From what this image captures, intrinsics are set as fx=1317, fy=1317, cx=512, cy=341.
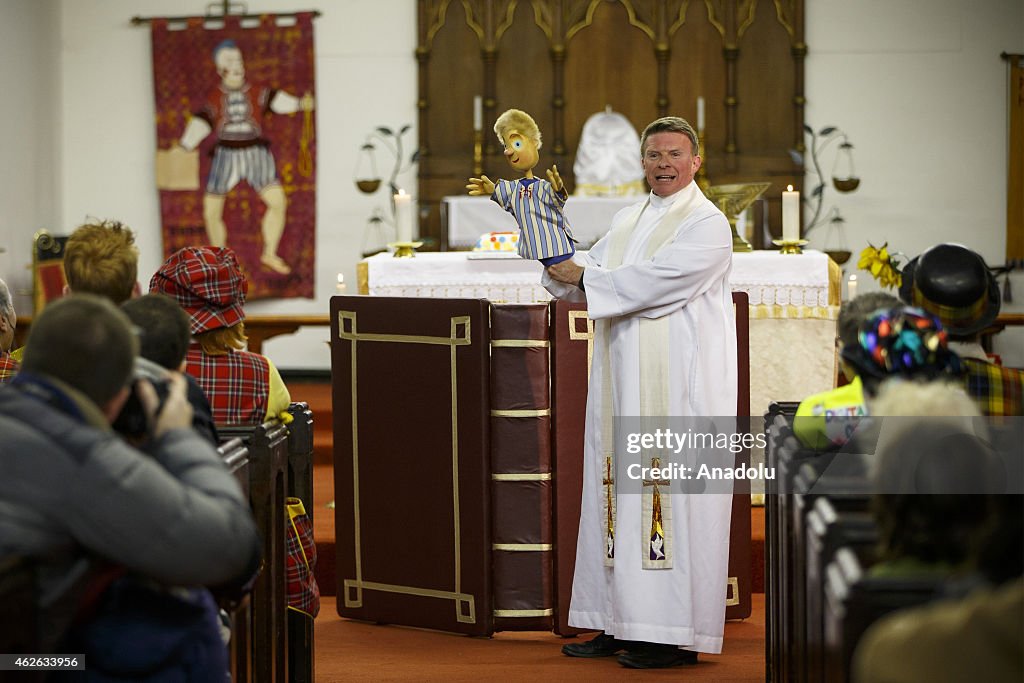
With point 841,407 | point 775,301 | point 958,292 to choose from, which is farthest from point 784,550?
point 775,301

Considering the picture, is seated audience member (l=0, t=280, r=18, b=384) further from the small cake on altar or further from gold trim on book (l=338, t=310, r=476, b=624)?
the small cake on altar

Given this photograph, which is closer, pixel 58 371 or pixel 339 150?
pixel 58 371

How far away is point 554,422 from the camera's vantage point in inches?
195

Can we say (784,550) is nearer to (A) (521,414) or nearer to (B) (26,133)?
(A) (521,414)

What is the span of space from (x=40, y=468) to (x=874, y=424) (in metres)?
1.55

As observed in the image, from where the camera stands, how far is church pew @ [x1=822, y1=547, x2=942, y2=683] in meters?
1.95

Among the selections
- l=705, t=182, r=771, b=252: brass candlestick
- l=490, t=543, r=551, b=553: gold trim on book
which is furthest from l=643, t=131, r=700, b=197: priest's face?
l=705, t=182, r=771, b=252: brass candlestick

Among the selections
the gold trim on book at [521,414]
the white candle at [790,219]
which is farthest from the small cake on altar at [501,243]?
the gold trim on book at [521,414]

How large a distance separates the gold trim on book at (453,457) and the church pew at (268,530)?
1375mm

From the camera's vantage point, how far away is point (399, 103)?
34.9 feet

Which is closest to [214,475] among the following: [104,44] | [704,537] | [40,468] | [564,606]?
[40,468]

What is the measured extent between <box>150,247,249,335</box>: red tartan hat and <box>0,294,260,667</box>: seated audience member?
1.15m

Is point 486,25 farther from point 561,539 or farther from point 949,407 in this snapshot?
point 949,407

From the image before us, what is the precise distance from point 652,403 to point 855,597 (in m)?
2.53
